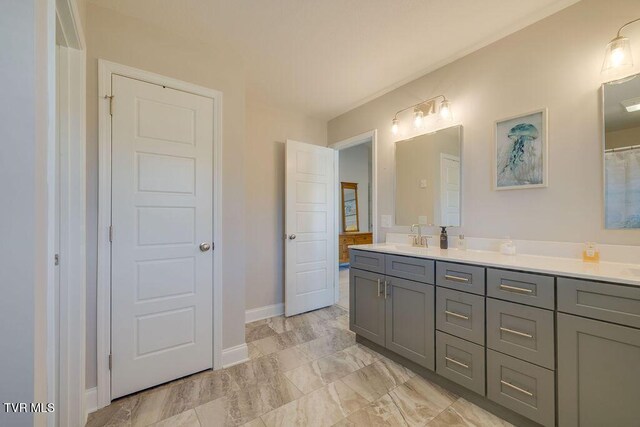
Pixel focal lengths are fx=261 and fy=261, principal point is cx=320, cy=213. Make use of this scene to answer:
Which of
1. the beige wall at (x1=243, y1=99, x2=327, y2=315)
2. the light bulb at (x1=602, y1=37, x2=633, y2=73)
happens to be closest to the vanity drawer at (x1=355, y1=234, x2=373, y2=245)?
the beige wall at (x1=243, y1=99, x2=327, y2=315)

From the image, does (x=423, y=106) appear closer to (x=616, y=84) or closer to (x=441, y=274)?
(x=616, y=84)

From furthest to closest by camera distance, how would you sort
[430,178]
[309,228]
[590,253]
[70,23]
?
[309,228] → [430,178] → [590,253] → [70,23]

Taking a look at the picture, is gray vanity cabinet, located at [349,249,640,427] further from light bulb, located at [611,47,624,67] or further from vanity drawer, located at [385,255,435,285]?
light bulb, located at [611,47,624,67]

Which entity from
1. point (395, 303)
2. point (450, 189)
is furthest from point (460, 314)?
point (450, 189)

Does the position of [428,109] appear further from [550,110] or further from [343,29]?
[343,29]

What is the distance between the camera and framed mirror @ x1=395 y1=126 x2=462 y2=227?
87.4 inches

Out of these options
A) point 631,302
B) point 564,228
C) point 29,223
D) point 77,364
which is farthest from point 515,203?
point 77,364

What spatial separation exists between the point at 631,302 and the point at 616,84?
4.04ft

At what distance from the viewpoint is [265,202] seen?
121 inches

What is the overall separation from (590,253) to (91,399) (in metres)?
3.09

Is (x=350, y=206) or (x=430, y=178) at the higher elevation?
(x=430, y=178)

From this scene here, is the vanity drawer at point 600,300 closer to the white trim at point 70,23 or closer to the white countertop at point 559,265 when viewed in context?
the white countertop at point 559,265

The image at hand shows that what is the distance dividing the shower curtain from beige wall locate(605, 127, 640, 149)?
0.04 meters

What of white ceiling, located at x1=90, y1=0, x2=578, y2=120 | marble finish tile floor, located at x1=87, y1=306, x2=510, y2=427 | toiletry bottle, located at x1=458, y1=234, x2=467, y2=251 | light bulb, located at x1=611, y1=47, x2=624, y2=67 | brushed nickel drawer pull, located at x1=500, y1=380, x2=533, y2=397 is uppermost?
white ceiling, located at x1=90, y1=0, x2=578, y2=120
